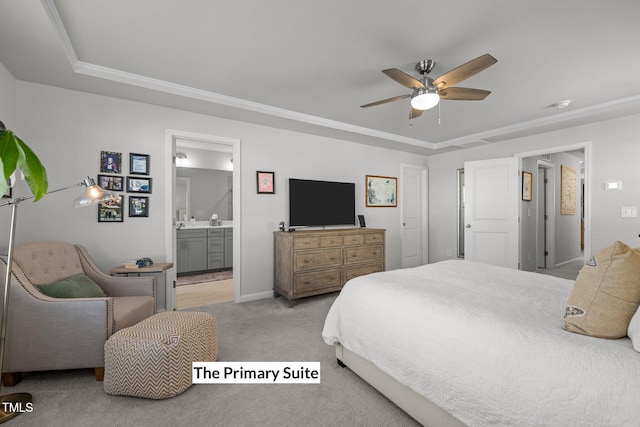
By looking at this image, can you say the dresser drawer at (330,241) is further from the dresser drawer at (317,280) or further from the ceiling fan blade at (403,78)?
the ceiling fan blade at (403,78)

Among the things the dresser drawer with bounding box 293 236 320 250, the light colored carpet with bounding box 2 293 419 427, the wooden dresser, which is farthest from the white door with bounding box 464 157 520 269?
the light colored carpet with bounding box 2 293 419 427

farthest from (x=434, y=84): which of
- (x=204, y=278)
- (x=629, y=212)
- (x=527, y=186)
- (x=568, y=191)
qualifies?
(x=568, y=191)

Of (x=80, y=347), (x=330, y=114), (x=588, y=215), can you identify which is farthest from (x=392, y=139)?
(x=80, y=347)

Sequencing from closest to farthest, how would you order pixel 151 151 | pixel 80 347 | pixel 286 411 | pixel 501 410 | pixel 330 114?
pixel 501 410
pixel 286 411
pixel 80 347
pixel 151 151
pixel 330 114

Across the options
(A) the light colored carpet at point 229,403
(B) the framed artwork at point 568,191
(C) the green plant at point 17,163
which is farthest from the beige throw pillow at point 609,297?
(B) the framed artwork at point 568,191

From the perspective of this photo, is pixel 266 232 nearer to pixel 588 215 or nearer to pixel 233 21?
pixel 233 21

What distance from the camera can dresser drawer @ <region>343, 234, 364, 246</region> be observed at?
3979 millimetres

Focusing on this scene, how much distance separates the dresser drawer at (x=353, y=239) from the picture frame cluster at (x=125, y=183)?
2.44m

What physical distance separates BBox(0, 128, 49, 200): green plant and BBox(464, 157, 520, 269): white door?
5.30 metres

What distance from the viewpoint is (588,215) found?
12.7 ft

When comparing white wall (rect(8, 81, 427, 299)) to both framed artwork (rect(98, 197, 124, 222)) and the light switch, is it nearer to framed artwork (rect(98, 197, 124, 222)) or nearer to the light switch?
framed artwork (rect(98, 197, 124, 222))

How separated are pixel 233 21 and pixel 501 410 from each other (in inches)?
103

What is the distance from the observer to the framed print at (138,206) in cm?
310

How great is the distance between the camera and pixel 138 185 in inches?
123
